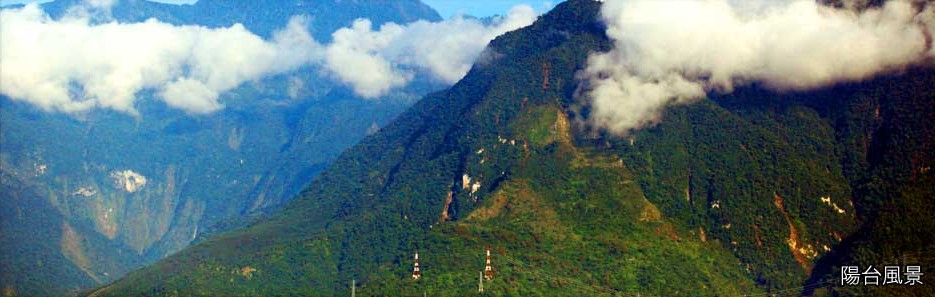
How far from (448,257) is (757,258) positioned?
41.8 m

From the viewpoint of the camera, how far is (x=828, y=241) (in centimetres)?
19625

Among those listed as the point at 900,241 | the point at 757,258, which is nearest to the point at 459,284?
the point at 757,258

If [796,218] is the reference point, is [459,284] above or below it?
below

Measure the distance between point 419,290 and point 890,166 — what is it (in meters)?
68.3

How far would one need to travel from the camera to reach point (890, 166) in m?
200

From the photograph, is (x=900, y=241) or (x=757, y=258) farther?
(x=757, y=258)

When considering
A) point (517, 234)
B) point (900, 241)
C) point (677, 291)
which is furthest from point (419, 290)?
point (900, 241)

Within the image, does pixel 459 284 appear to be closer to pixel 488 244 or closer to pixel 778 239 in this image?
pixel 488 244

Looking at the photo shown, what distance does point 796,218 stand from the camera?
654 ft

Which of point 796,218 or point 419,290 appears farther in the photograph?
point 796,218

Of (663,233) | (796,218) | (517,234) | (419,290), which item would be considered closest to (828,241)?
(796,218)

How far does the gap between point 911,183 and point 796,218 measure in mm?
15932

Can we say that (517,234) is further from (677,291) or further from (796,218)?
(796,218)

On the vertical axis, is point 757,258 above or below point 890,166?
below
